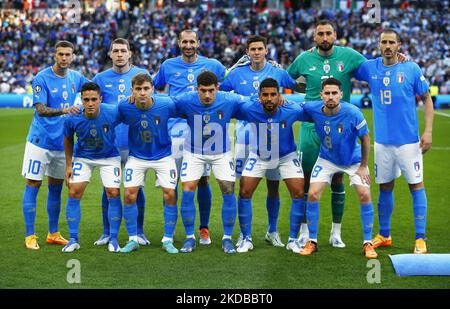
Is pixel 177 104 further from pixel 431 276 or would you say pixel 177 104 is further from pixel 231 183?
pixel 431 276

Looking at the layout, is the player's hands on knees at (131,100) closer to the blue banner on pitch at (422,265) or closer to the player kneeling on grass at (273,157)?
the player kneeling on grass at (273,157)

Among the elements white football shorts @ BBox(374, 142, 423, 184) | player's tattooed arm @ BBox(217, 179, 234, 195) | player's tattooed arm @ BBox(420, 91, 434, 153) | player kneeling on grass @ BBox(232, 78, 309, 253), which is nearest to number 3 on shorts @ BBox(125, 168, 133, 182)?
player's tattooed arm @ BBox(217, 179, 234, 195)

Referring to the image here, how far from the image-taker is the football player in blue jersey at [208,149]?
25.2ft

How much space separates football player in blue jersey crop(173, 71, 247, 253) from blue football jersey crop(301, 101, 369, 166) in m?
0.79

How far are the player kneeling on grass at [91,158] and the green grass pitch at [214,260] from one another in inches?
11.9

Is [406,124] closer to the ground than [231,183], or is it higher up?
higher up

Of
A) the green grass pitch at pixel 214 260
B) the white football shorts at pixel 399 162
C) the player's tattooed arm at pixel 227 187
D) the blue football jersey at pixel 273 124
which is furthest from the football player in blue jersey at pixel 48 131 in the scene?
the white football shorts at pixel 399 162

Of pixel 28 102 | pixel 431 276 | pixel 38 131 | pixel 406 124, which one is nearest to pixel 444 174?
pixel 406 124

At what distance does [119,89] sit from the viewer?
809 centimetres

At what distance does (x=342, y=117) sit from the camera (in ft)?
24.5

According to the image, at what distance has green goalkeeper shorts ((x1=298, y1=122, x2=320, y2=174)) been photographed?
8.00 m

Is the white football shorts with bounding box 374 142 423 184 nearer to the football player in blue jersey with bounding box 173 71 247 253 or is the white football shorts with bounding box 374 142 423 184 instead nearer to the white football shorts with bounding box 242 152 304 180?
the white football shorts with bounding box 242 152 304 180

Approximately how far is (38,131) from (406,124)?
148 inches

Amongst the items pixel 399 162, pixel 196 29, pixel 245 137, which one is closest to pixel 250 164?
pixel 245 137
